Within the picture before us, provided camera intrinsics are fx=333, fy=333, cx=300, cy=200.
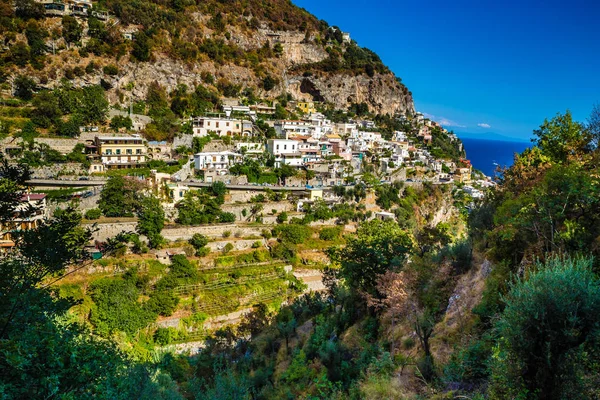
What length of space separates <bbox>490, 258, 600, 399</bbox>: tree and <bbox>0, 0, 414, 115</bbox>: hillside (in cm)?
4638

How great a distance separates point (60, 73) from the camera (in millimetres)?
38750

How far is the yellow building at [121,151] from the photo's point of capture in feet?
94.9

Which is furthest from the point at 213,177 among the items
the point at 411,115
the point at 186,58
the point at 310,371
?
the point at 411,115

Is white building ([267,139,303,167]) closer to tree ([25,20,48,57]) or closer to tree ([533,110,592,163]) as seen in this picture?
tree ([533,110,592,163])

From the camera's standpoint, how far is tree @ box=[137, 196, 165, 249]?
22.6 metres

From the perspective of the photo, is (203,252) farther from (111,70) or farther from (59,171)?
(111,70)

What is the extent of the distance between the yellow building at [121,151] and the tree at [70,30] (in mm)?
22548

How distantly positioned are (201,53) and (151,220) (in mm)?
39175

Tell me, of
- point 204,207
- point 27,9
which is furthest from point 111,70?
point 204,207

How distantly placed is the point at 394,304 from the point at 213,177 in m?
23.7

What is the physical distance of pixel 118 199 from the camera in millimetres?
23656

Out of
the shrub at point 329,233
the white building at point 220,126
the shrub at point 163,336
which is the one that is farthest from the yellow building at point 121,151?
the shrub at point 329,233

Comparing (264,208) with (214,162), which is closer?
(264,208)

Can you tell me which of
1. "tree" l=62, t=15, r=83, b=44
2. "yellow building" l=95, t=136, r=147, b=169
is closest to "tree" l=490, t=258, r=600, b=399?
"yellow building" l=95, t=136, r=147, b=169
